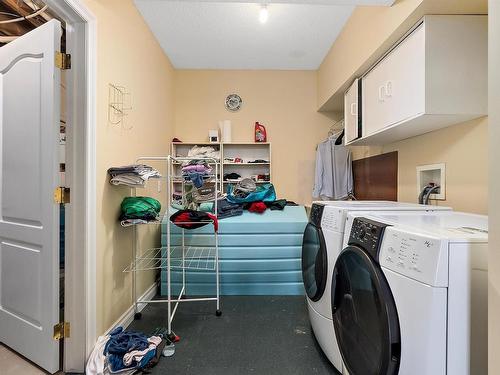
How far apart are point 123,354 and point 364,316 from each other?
1329 millimetres

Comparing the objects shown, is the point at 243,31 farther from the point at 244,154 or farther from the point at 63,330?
the point at 63,330

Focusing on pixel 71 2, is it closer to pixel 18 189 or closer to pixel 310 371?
pixel 18 189

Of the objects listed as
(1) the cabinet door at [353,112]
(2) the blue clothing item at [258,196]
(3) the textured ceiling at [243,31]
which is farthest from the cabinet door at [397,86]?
(2) the blue clothing item at [258,196]

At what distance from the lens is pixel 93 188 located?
4.69 ft

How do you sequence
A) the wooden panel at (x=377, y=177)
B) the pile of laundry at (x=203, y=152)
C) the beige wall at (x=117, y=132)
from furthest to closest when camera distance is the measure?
1. the pile of laundry at (x=203, y=152)
2. the wooden panel at (x=377, y=177)
3. the beige wall at (x=117, y=132)

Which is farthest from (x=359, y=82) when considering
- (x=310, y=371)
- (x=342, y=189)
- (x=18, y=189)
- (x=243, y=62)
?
(x=18, y=189)

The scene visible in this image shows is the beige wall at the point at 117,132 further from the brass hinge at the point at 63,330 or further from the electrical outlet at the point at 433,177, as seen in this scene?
the electrical outlet at the point at 433,177

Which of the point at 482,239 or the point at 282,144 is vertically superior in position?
the point at 282,144

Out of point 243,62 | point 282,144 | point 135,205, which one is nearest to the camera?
point 135,205

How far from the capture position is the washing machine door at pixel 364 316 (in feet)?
2.58

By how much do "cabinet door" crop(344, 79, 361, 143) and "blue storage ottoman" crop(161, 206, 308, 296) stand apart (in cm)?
96

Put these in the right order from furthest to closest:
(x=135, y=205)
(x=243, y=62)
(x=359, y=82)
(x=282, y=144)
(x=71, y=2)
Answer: (x=282, y=144), (x=243, y=62), (x=359, y=82), (x=135, y=205), (x=71, y=2)

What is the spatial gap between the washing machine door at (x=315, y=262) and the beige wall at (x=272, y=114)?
6.07ft

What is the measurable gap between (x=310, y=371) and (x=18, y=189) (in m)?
2.09
